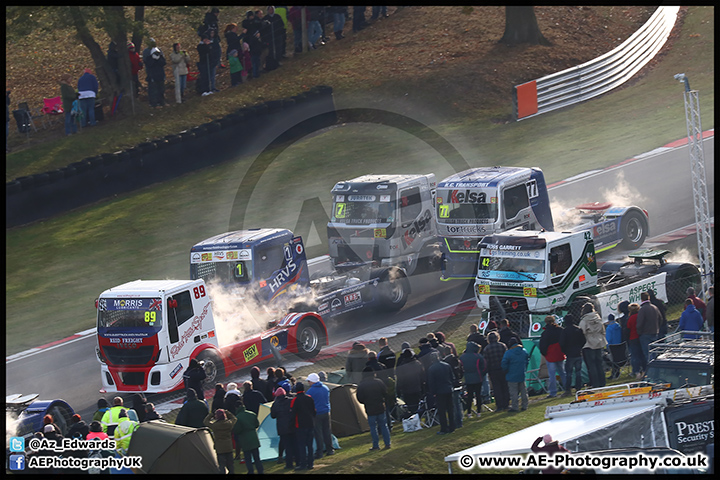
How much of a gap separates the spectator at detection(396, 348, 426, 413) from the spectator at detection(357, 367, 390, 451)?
1072 mm

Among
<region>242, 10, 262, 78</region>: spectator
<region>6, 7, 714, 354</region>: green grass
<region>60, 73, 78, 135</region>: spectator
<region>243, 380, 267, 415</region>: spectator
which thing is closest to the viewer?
<region>243, 380, 267, 415</region>: spectator

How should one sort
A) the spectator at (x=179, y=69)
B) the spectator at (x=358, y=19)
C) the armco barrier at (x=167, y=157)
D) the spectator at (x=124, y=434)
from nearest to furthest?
1. the spectator at (x=124, y=434)
2. the armco barrier at (x=167, y=157)
3. the spectator at (x=179, y=69)
4. the spectator at (x=358, y=19)

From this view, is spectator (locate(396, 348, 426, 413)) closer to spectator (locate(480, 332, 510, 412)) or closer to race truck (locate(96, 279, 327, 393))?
spectator (locate(480, 332, 510, 412))

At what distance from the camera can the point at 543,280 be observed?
17.9 m

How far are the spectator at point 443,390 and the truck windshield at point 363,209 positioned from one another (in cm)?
822

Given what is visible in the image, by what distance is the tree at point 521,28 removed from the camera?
3862cm

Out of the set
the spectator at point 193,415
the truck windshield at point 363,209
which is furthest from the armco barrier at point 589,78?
the spectator at point 193,415

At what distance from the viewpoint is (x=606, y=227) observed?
892 inches

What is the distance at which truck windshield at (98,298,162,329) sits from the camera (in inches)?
672

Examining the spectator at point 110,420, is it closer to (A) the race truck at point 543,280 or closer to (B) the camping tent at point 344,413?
(B) the camping tent at point 344,413

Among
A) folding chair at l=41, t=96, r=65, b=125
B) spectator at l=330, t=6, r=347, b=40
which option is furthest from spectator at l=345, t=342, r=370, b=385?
spectator at l=330, t=6, r=347, b=40

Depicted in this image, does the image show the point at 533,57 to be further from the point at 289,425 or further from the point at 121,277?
the point at 289,425

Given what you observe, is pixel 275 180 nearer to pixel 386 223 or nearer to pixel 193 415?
pixel 386 223

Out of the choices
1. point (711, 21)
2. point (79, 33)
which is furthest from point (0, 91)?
point (711, 21)
